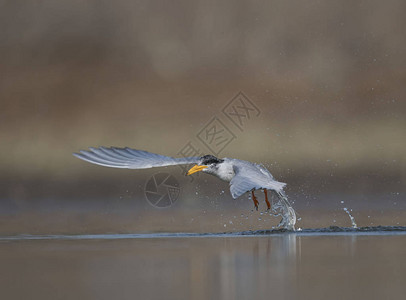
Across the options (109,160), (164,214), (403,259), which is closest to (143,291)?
(403,259)

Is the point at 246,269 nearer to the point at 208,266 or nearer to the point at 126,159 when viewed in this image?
the point at 208,266

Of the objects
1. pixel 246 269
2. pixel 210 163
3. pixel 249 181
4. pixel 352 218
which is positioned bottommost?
pixel 246 269

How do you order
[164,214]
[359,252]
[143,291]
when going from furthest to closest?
[164,214] < [359,252] < [143,291]

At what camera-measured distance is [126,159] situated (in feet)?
50.3

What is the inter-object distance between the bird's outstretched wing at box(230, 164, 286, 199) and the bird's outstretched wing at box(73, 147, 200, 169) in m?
0.88

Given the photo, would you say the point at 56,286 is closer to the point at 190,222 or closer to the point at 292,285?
the point at 292,285

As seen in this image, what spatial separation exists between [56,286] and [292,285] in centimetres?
198

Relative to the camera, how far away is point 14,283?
32.4 feet

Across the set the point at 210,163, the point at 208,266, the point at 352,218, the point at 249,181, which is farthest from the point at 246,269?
the point at 352,218

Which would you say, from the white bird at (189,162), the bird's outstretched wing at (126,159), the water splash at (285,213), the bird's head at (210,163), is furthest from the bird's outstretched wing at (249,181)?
the bird's outstretched wing at (126,159)

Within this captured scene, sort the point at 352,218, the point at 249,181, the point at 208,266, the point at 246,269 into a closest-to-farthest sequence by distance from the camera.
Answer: the point at 246,269
the point at 208,266
the point at 249,181
the point at 352,218

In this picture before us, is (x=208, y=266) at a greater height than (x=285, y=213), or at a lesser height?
lesser

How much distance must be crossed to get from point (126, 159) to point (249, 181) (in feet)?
7.99

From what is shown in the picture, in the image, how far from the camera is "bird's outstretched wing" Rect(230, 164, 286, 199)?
13.0m
